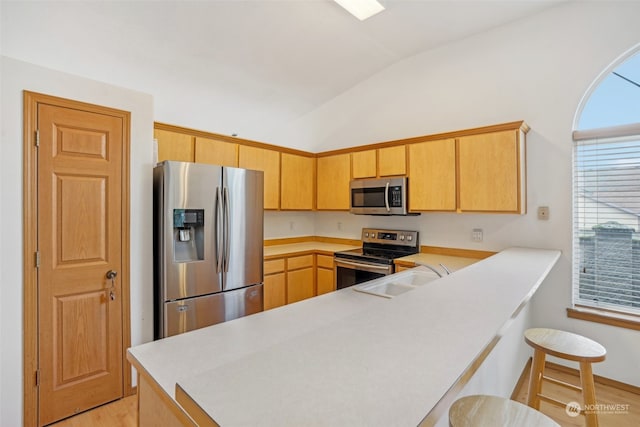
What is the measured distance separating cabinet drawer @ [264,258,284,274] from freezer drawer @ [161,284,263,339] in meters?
0.40

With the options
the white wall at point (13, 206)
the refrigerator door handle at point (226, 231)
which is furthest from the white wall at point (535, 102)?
the white wall at point (13, 206)

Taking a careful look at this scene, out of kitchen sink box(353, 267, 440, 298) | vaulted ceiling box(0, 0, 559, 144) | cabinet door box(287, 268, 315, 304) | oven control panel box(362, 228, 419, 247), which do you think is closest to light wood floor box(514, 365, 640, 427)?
kitchen sink box(353, 267, 440, 298)

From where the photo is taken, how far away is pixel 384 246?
3.63 metres

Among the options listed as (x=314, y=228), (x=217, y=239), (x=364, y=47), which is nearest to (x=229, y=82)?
(x=364, y=47)

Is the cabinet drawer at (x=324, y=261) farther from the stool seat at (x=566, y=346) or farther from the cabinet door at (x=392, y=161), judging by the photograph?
the stool seat at (x=566, y=346)

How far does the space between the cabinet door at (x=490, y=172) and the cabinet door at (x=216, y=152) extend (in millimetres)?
2217

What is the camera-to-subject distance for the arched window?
7.77 feet

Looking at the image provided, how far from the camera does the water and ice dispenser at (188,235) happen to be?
2357 millimetres

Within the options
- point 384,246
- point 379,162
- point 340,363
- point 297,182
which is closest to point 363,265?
point 384,246

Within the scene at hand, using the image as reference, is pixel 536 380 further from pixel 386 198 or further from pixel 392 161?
pixel 392 161

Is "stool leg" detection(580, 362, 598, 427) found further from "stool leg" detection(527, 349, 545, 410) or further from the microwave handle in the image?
the microwave handle

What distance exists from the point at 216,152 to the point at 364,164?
1.62 metres

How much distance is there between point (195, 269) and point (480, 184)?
2.48m

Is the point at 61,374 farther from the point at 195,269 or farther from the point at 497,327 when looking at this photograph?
the point at 497,327
